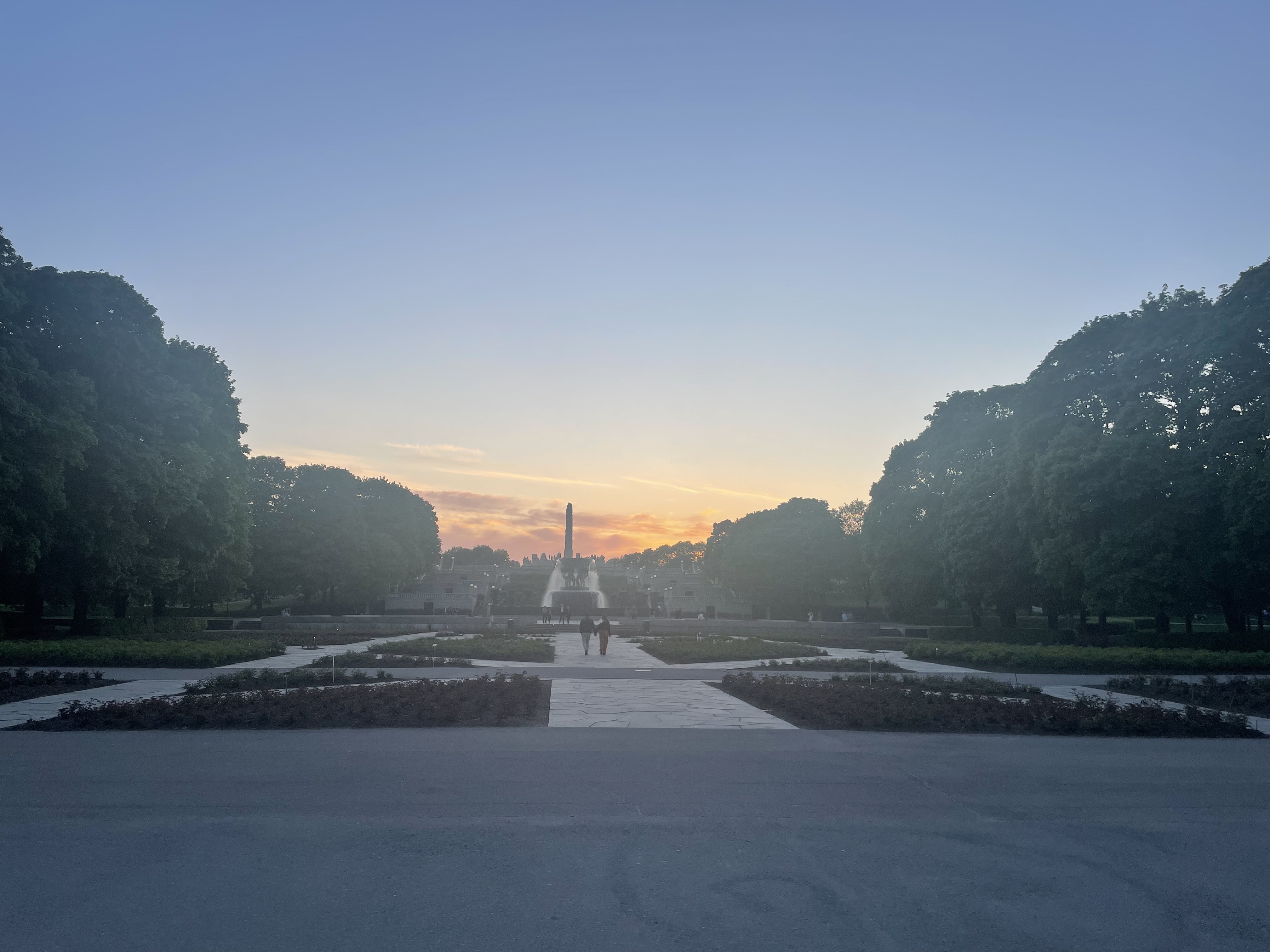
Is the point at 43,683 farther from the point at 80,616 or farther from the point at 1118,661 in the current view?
the point at 1118,661

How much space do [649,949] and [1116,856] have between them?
392 cm

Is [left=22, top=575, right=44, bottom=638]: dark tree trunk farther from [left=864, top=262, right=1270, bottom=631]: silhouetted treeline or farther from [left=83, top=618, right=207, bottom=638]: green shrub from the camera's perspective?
[left=864, top=262, right=1270, bottom=631]: silhouetted treeline

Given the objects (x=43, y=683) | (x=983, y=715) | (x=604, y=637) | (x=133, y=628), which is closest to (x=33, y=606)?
(x=133, y=628)

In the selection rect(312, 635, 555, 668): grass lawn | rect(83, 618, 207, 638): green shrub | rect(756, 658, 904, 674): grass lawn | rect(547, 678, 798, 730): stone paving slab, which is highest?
rect(83, 618, 207, 638): green shrub

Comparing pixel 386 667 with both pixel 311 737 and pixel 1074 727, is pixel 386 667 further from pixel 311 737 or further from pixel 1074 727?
pixel 1074 727

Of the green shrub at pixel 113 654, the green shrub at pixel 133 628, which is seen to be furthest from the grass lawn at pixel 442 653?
the green shrub at pixel 133 628

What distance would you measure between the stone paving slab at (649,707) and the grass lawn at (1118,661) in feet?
36.2

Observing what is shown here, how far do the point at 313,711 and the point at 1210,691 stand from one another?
17.0 m

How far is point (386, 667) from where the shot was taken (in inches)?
857

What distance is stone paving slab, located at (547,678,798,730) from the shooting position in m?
12.5

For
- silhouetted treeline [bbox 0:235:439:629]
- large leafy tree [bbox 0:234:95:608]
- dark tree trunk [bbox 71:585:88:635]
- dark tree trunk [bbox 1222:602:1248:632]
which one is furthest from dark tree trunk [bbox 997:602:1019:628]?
dark tree trunk [bbox 71:585:88:635]

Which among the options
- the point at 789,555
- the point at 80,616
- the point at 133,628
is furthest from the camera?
the point at 789,555

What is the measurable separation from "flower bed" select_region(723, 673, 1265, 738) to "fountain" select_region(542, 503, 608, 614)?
161 ft

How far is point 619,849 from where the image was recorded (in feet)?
20.5
